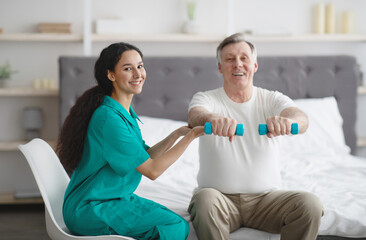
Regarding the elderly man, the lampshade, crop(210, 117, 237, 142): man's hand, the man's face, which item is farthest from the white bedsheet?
the lampshade

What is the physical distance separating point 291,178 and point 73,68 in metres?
1.74

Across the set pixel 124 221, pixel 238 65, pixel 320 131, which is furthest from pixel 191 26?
pixel 124 221

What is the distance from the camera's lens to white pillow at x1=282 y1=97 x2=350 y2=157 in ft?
11.1

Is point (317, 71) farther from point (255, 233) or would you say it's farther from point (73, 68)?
point (255, 233)

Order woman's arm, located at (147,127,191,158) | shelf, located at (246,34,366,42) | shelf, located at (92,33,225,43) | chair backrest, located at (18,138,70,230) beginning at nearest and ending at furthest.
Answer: chair backrest, located at (18,138,70,230) < woman's arm, located at (147,127,191,158) < shelf, located at (92,33,225,43) < shelf, located at (246,34,366,42)

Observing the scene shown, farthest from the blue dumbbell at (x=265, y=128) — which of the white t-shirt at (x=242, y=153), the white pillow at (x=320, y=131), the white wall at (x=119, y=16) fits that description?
the white wall at (x=119, y=16)

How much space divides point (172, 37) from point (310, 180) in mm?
1646

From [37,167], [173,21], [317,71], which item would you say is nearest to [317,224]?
[37,167]

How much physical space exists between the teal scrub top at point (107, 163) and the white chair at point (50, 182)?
→ 0.22ft

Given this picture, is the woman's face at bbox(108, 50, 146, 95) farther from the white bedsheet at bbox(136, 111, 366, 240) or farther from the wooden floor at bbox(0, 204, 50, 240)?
the wooden floor at bbox(0, 204, 50, 240)

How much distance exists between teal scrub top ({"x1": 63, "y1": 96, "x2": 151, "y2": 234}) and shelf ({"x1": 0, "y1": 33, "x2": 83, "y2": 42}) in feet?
6.52

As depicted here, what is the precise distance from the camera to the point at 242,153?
2117mm

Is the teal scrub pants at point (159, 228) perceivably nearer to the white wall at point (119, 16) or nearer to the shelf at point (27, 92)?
the shelf at point (27, 92)

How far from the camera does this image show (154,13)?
398cm
